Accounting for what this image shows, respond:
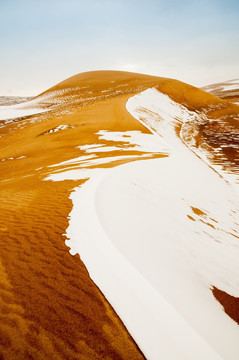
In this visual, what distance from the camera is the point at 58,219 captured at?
4.33 m

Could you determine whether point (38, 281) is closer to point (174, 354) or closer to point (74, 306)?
point (74, 306)

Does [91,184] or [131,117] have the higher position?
[131,117]

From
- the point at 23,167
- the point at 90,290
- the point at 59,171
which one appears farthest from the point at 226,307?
the point at 23,167

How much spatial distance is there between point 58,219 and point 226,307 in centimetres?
331

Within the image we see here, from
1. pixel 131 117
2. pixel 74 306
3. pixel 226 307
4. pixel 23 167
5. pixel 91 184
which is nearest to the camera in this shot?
pixel 74 306

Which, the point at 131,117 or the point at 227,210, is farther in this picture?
the point at 131,117

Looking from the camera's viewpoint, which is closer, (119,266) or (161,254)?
(119,266)

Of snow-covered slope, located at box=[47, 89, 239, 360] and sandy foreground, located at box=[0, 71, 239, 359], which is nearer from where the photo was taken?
sandy foreground, located at box=[0, 71, 239, 359]

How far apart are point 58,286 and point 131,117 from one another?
21.3m

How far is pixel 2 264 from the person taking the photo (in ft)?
9.40

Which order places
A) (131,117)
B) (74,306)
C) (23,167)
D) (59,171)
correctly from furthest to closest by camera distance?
(131,117) < (23,167) < (59,171) < (74,306)

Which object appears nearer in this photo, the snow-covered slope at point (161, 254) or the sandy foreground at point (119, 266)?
the sandy foreground at point (119, 266)

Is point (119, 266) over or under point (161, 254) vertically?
over

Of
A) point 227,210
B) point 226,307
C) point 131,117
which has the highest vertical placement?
point 131,117
